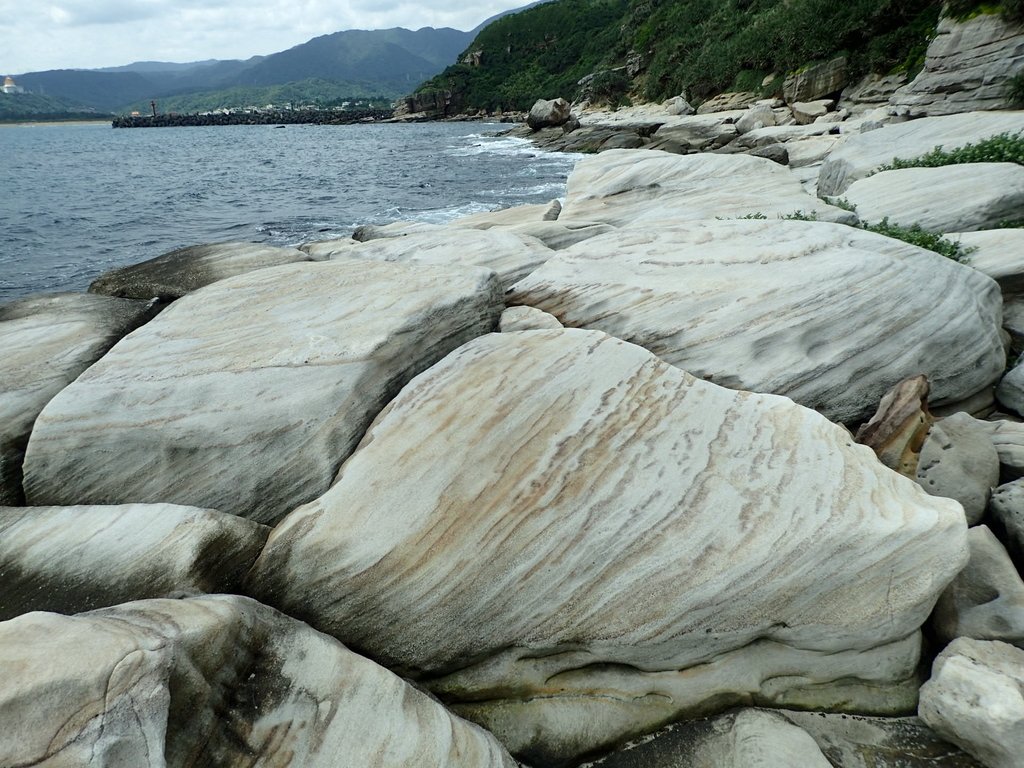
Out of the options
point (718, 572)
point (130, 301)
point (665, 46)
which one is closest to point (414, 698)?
point (718, 572)

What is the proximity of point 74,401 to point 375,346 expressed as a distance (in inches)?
107

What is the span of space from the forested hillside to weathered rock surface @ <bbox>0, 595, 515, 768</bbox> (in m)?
25.4

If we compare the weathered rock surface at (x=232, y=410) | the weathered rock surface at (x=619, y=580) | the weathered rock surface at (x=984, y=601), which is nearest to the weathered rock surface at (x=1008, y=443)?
the weathered rock surface at (x=984, y=601)

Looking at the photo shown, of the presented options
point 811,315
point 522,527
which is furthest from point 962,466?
point 522,527

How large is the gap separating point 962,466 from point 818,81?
39.2 metres

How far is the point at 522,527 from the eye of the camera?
14.6 feet

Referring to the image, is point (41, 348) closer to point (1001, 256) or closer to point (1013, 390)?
point (1013, 390)

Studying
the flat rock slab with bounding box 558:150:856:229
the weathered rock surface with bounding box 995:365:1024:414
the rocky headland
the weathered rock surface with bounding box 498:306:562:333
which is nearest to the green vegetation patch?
the flat rock slab with bounding box 558:150:856:229

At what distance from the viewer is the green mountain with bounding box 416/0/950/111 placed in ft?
110

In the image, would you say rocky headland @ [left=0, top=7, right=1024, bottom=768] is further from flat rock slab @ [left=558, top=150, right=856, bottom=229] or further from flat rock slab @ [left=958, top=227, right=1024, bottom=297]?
flat rock slab @ [left=558, top=150, right=856, bottom=229]

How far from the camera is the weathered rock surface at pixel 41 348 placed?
5.59 metres

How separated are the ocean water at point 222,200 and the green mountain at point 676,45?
17.3 m

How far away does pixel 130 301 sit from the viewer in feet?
26.7

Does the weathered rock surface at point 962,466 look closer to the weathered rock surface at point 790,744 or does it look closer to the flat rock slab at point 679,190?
the weathered rock surface at point 790,744
